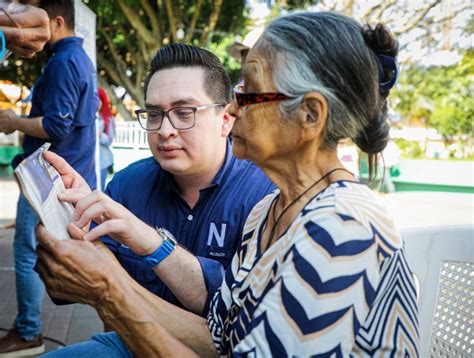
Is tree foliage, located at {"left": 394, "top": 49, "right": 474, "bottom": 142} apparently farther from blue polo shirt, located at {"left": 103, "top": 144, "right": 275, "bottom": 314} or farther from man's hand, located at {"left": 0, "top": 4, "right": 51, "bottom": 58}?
man's hand, located at {"left": 0, "top": 4, "right": 51, "bottom": 58}

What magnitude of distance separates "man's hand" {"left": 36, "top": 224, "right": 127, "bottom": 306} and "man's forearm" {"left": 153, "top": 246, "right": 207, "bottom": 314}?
12.7 inches

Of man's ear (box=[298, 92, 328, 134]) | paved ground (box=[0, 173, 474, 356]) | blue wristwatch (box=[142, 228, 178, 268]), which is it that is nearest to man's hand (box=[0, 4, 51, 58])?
blue wristwatch (box=[142, 228, 178, 268])

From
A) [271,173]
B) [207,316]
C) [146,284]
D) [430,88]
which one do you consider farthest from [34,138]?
[430,88]

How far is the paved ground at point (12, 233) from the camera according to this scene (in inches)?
167

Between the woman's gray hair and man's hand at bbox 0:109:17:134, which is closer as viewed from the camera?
the woman's gray hair

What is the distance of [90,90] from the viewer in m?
3.62

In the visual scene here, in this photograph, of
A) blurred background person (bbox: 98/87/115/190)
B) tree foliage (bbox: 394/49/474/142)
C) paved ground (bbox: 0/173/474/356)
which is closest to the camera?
paved ground (bbox: 0/173/474/356)

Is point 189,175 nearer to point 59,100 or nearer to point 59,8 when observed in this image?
point 59,100

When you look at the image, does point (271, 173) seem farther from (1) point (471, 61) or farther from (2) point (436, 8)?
(1) point (471, 61)

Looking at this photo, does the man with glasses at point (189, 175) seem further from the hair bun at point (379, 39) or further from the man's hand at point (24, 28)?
the hair bun at point (379, 39)

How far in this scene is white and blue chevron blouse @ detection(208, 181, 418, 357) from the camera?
1167 millimetres

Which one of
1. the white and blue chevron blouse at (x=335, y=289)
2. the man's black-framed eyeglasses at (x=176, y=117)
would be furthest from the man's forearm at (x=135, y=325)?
the man's black-framed eyeglasses at (x=176, y=117)

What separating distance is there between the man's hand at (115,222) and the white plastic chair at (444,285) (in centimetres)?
87

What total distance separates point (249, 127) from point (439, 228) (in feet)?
2.78
